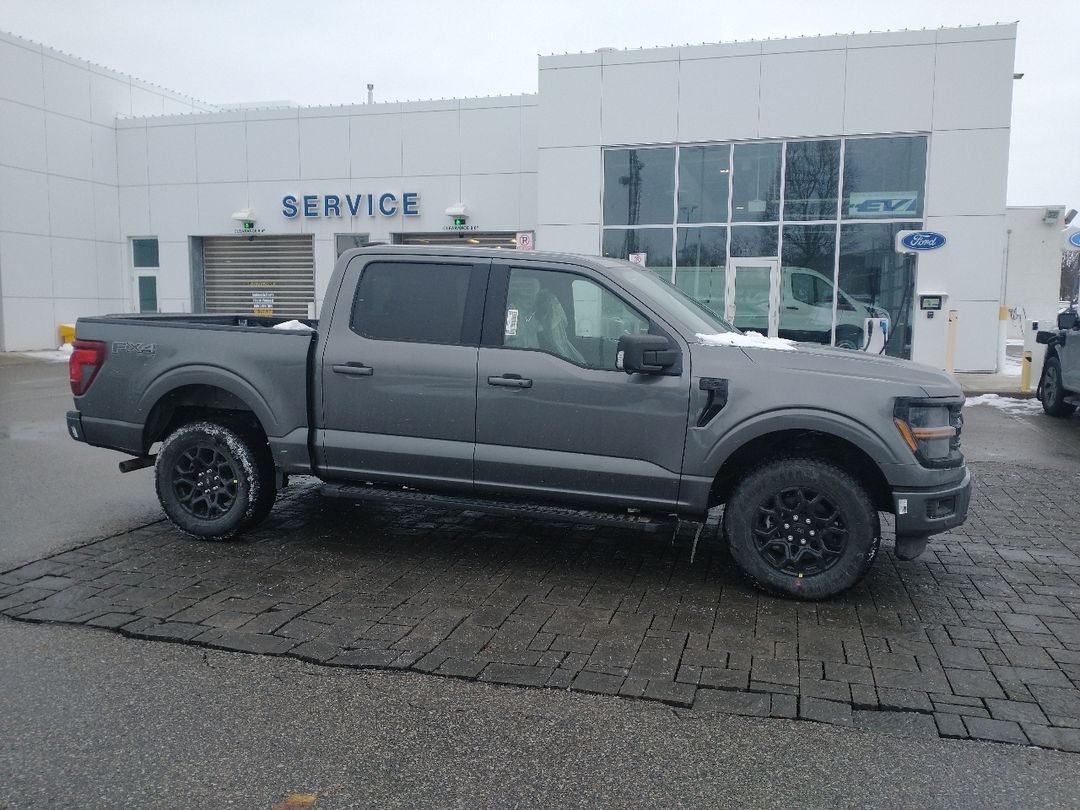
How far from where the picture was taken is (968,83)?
1789cm

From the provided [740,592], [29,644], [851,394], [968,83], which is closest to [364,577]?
[29,644]

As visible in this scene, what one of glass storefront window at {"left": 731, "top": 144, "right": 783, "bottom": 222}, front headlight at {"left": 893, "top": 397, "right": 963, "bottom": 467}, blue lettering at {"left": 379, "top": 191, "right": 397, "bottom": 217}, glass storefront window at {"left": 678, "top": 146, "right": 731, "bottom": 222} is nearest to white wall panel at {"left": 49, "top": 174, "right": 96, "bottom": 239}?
blue lettering at {"left": 379, "top": 191, "right": 397, "bottom": 217}

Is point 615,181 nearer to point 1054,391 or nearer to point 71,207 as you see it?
point 1054,391

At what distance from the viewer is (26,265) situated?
23.6 m

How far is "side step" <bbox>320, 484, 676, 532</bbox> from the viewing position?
209 inches

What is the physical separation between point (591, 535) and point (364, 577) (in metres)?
1.82

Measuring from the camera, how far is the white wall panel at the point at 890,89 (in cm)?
1802

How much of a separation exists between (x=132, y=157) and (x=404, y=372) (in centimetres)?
2385

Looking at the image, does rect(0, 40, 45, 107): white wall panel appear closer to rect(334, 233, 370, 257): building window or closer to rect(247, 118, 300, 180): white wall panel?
rect(247, 118, 300, 180): white wall panel

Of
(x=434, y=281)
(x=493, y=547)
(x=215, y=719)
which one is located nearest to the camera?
(x=215, y=719)

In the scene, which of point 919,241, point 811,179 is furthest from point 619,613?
point 811,179

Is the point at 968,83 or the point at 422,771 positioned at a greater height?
the point at 968,83

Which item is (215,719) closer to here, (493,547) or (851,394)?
(493,547)

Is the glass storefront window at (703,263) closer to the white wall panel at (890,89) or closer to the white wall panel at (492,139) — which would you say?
the white wall panel at (890,89)
